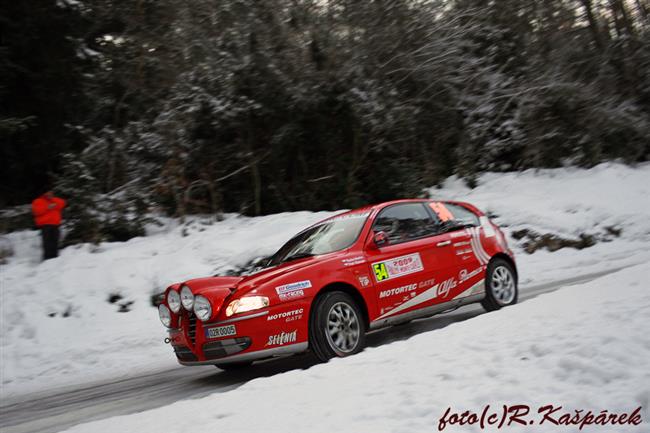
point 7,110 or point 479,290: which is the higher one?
point 7,110

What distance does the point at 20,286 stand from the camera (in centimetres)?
1217

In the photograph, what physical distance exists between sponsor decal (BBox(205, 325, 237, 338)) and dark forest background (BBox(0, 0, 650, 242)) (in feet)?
27.6

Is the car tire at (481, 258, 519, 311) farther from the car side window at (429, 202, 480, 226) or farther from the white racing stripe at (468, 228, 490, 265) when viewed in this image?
the car side window at (429, 202, 480, 226)

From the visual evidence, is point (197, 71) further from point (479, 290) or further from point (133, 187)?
point (479, 290)

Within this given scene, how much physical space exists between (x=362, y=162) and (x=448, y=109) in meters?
4.91

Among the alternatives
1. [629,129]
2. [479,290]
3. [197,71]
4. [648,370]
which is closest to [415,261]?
[479,290]

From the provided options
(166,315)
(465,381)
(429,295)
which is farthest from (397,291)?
(465,381)

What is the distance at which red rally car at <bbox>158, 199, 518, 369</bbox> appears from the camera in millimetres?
6363

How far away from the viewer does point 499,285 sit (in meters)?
8.74

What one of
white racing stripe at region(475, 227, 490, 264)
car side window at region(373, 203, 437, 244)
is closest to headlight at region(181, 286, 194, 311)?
car side window at region(373, 203, 437, 244)

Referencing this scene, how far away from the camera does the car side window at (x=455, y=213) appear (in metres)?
8.41

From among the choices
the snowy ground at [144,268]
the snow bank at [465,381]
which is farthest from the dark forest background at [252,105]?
the snow bank at [465,381]

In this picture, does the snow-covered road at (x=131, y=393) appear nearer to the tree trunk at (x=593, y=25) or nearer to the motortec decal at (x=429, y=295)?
the motortec decal at (x=429, y=295)

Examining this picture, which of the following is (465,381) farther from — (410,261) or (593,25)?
(593,25)
